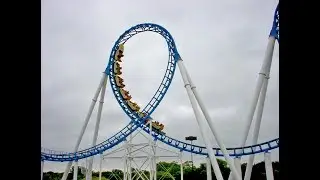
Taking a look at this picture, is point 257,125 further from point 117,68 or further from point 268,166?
point 117,68

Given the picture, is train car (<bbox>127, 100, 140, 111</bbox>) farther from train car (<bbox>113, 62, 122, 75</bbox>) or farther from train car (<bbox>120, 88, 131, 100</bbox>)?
train car (<bbox>113, 62, 122, 75</bbox>)

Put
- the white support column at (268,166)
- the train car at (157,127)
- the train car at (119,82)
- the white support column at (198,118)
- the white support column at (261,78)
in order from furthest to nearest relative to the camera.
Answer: the train car at (157,127)
the train car at (119,82)
the white support column at (198,118)
the white support column at (261,78)
the white support column at (268,166)

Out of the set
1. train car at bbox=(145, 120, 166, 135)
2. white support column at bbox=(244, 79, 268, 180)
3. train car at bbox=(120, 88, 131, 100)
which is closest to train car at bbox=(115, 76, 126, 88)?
train car at bbox=(120, 88, 131, 100)

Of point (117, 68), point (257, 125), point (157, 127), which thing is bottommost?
point (257, 125)

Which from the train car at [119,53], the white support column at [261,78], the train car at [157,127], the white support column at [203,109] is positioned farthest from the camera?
the train car at [157,127]

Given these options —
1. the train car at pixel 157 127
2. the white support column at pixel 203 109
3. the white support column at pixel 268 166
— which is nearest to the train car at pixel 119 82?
the train car at pixel 157 127

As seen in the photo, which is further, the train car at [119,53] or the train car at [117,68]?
the train car at [117,68]

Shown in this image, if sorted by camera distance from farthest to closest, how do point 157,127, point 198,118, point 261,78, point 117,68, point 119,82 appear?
point 157,127 < point 119,82 < point 117,68 < point 198,118 < point 261,78

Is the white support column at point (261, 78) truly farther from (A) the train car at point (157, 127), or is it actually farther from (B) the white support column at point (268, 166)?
(A) the train car at point (157, 127)

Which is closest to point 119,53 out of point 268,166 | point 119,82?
point 119,82
